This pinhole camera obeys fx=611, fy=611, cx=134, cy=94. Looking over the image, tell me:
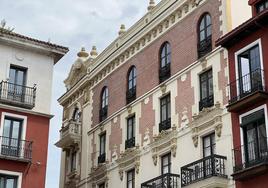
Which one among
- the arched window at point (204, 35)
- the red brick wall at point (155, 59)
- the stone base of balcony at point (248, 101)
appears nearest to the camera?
the stone base of balcony at point (248, 101)

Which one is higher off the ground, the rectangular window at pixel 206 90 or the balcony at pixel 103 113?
the balcony at pixel 103 113

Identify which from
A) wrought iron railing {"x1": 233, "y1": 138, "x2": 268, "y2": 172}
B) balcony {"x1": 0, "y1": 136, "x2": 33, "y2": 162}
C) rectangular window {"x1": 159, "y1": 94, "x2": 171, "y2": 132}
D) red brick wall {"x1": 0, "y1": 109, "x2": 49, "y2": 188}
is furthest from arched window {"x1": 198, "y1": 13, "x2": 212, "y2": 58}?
balcony {"x1": 0, "y1": 136, "x2": 33, "y2": 162}

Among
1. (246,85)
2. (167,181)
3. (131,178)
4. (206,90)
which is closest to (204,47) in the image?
(206,90)

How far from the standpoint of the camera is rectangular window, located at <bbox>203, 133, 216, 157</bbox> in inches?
1146

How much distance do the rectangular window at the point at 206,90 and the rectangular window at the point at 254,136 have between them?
3089 mm

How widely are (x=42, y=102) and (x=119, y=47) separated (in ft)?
25.5

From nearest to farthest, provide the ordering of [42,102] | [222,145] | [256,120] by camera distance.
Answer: [256,120]
[222,145]
[42,102]

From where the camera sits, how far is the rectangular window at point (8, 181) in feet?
100

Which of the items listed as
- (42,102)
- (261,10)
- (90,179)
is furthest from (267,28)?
(90,179)

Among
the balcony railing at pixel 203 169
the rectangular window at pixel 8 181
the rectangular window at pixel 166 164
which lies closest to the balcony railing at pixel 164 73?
the rectangular window at pixel 166 164

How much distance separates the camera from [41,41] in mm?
34250

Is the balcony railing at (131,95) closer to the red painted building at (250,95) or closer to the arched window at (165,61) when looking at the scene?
the arched window at (165,61)

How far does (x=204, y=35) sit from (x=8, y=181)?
41.0 ft

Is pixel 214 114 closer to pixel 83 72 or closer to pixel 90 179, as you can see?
pixel 90 179
